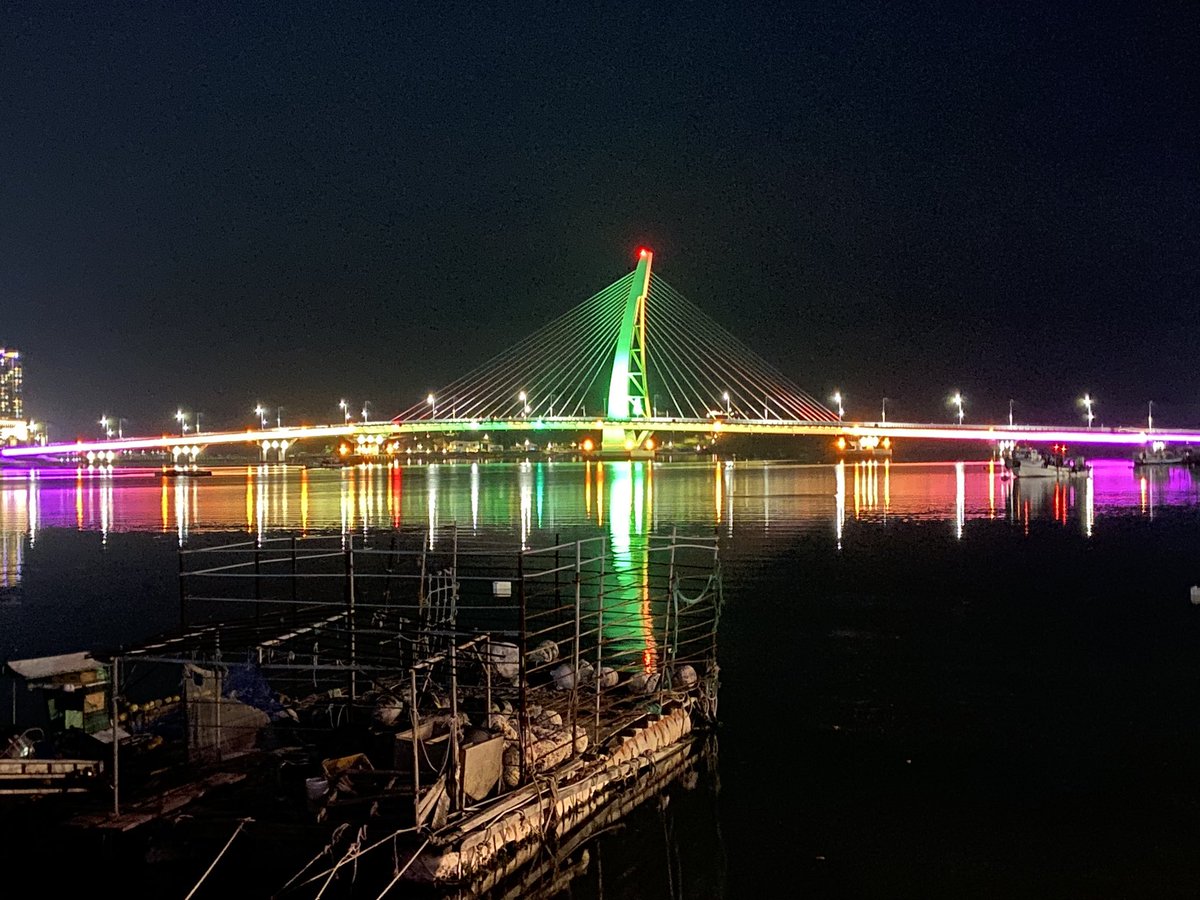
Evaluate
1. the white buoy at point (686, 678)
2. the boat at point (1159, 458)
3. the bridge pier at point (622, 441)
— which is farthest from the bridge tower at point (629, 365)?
the white buoy at point (686, 678)

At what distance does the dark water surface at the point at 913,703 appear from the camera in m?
7.84

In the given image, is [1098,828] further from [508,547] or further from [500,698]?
[508,547]

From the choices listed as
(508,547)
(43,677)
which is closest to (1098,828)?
(43,677)

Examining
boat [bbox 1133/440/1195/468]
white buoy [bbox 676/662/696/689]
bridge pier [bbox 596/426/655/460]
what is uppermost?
bridge pier [bbox 596/426/655/460]

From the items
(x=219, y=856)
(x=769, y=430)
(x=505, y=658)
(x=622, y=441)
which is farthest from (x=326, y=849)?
(x=622, y=441)

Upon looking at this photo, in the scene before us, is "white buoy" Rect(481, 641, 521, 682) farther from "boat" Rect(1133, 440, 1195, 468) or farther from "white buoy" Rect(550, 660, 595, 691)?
"boat" Rect(1133, 440, 1195, 468)

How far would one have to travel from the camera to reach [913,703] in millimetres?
11805

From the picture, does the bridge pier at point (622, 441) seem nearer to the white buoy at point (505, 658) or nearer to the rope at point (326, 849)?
the white buoy at point (505, 658)

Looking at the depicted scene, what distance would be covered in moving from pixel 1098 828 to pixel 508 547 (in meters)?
19.4

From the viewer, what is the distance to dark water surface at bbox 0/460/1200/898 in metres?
7.84

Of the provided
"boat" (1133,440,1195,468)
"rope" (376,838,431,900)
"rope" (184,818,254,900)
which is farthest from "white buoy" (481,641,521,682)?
"boat" (1133,440,1195,468)

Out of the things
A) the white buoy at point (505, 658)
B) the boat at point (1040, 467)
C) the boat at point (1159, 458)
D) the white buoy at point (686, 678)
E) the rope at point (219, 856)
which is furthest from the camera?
the boat at point (1159, 458)

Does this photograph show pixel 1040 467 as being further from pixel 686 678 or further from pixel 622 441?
pixel 686 678

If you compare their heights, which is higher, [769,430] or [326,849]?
[769,430]
